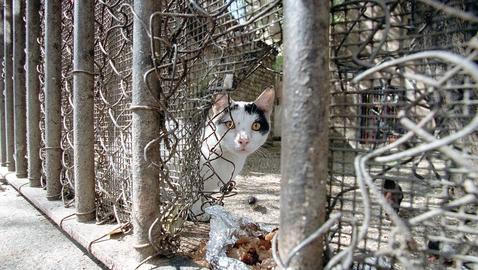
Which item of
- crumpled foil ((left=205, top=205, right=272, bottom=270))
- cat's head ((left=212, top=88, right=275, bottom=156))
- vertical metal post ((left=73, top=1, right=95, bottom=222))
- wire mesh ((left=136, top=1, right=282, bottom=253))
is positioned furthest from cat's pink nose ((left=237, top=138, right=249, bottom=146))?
vertical metal post ((left=73, top=1, right=95, bottom=222))

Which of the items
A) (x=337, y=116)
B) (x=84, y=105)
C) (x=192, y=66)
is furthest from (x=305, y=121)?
(x=84, y=105)

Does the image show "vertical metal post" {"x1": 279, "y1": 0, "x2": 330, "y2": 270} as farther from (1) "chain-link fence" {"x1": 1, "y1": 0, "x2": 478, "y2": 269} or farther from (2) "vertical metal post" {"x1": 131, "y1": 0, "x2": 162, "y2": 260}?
(2) "vertical metal post" {"x1": 131, "y1": 0, "x2": 162, "y2": 260}

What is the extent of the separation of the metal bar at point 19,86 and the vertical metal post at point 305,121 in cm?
232

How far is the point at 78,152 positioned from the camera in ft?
4.55

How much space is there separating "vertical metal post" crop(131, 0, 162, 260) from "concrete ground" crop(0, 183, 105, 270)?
37 centimetres

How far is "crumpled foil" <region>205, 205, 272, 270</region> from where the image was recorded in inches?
38.5

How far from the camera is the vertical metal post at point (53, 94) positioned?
1676mm

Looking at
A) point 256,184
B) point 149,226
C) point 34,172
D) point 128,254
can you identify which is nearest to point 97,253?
point 128,254

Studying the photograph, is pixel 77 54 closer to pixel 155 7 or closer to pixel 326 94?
pixel 155 7

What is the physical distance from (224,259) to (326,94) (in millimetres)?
621

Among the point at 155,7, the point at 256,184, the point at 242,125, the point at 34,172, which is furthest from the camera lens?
the point at 256,184

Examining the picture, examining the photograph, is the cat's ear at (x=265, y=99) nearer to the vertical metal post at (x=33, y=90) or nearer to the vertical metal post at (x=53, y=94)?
the vertical metal post at (x=53, y=94)

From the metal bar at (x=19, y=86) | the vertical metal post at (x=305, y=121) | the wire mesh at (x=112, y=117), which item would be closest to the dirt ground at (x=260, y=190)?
the wire mesh at (x=112, y=117)

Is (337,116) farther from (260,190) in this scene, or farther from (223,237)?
(260,190)
